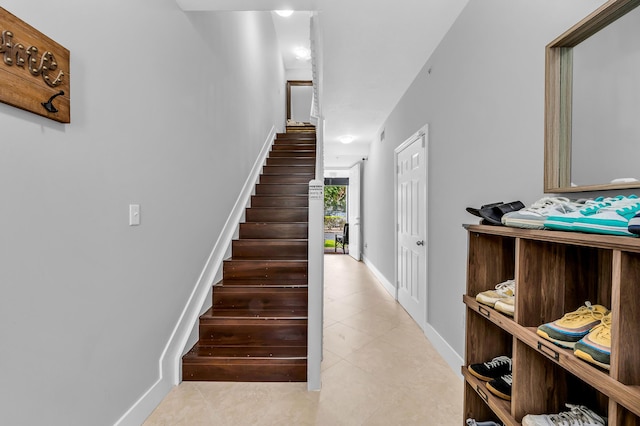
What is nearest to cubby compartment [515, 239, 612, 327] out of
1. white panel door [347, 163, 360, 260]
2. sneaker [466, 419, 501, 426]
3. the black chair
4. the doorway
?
sneaker [466, 419, 501, 426]

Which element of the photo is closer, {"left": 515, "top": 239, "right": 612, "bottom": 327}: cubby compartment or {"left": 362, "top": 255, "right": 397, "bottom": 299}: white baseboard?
{"left": 515, "top": 239, "right": 612, "bottom": 327}: cubby compartment

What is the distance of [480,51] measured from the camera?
1.90 metres

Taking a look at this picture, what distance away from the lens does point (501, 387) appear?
3.95 feet

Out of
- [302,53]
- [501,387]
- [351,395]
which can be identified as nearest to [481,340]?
[501,387]

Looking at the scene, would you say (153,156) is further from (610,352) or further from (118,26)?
(610,352)

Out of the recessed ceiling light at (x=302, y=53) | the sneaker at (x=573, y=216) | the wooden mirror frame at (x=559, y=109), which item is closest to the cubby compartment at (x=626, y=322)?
the sneaker at (x=573, y=216)

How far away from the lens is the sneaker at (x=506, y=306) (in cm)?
114

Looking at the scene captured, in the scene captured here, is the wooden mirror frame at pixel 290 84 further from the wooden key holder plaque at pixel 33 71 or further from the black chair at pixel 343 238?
the wooden key holder plaque at pixel 33 71

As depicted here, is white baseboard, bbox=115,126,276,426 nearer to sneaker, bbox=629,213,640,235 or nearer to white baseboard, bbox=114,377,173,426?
white baseboard, bbox=114,377,173,426

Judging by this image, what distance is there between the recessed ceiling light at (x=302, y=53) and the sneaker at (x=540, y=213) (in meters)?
5.78

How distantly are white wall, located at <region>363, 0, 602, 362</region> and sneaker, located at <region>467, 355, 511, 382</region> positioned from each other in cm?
74

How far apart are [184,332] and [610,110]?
100.0 inches

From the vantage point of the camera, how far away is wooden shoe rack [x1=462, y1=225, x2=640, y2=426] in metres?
0.72

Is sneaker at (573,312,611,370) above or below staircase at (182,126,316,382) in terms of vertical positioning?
above
